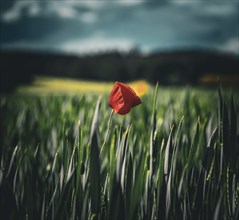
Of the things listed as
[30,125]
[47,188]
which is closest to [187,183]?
[47,188]

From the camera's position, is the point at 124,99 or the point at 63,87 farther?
the point at 63,87

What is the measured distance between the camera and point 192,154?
637 mm

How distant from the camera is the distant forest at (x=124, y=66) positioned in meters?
26.1

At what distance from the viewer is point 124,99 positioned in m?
0.64

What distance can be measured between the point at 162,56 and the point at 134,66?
4051 mm

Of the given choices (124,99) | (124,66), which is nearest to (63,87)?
(124,66)

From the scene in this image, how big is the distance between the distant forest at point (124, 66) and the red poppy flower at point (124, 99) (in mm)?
23728

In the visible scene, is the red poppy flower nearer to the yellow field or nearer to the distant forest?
the yellow field

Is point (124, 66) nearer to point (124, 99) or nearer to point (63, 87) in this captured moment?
point (63, 87)

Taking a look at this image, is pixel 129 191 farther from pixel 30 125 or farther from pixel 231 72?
pixel 231 72

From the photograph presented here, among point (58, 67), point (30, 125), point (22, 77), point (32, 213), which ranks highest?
point (58, 67)

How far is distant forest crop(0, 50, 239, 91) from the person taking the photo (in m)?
26.1

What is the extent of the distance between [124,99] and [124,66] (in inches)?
1238

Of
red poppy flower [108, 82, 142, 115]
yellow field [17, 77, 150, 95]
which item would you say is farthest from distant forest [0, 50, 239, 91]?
red poppy flower [108, 82, 142, 115]
